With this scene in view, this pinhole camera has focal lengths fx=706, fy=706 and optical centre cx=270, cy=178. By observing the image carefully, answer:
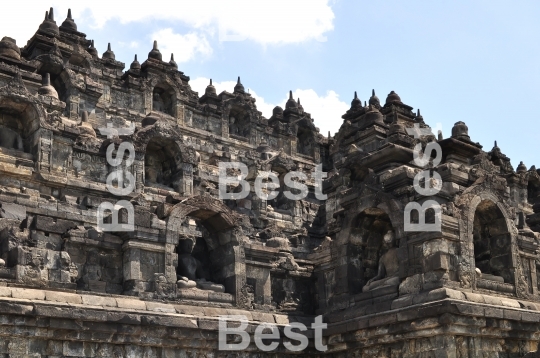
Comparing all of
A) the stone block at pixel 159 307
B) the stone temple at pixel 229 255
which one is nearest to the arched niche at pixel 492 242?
the stone temple at pixel 229 255

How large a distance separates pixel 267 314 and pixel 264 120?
20.3 m

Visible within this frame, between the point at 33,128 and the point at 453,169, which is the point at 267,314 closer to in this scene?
the point at 453,169

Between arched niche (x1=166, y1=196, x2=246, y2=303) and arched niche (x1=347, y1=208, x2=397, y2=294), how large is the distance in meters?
2.69

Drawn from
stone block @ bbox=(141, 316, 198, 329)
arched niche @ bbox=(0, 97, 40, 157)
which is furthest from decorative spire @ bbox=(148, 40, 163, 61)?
stone block @ bbox=(141, 316, 198, 329)

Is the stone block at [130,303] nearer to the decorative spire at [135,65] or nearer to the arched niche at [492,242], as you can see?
the arched niche at [492,242]

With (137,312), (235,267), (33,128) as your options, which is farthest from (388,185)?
(33,128)

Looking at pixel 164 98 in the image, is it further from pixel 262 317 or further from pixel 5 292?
pixel 5 292

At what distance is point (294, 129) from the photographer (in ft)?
119

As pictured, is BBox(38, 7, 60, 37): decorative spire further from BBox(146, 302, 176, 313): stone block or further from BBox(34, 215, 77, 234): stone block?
BBox(146, 302, 176, 313): stone block

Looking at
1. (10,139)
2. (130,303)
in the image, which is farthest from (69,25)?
(130,303)

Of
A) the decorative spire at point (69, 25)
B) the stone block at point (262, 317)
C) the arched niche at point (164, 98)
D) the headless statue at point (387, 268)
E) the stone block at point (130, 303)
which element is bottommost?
the stone block at point (262, 317)

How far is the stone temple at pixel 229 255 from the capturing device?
1329cm

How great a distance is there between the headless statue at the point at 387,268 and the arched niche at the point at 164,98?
18105mm

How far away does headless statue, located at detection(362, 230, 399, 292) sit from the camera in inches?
621
